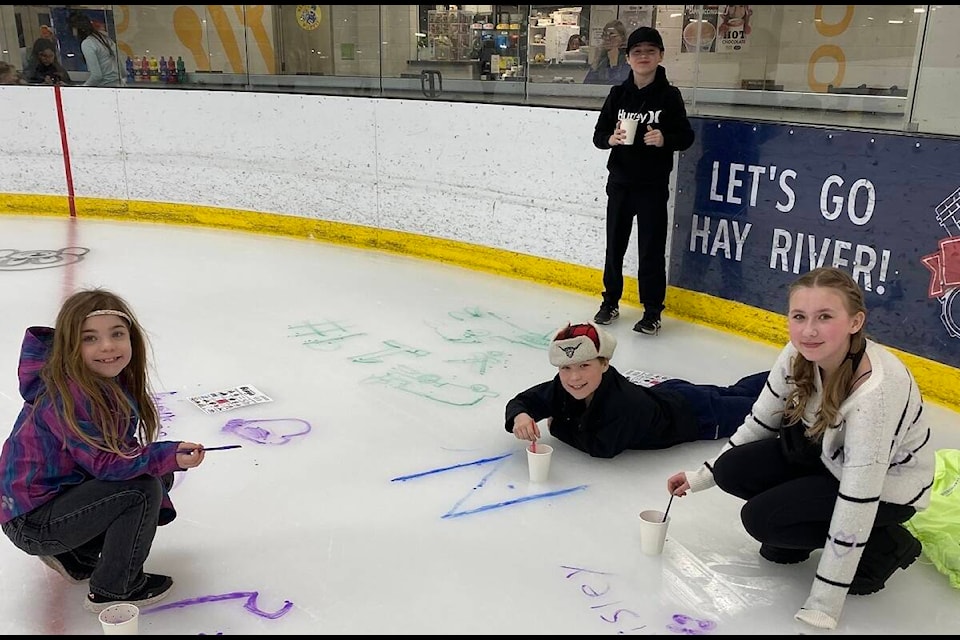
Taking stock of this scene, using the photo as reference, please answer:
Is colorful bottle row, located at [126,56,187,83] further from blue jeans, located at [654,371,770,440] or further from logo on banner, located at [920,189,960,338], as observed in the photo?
logo on banner, located at [920,189,960,338]

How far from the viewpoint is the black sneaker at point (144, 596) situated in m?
1.88

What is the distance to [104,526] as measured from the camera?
71.5 inches

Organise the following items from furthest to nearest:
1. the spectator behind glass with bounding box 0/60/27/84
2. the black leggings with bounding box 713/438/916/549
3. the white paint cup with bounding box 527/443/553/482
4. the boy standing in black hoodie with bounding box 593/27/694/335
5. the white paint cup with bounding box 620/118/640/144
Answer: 1. the spectator behind glass with bounding box 0/60/27/84
2. the boy standing in black hoodie with bounding box 593/27/694/335
3. the white paint cup with bounding box 620/118/640/144
4. the white paint cup with bounding box 527/443/553/482
5. the black leggings with bounding box 713/438/916/549

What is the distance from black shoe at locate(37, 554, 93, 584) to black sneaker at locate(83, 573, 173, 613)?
8 cm

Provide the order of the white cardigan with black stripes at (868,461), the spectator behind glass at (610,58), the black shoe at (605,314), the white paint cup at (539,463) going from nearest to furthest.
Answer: the white cardigan with black stripes at (868,461), the white paint cup at (539,463), the black shoe at (605,314), the spectator behind glass at (610,58)

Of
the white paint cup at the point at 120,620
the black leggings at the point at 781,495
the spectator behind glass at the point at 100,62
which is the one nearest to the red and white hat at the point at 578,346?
the black leggings at the point at 781,495

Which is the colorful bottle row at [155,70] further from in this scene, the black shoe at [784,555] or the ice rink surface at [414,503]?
the black shoe at [784,555]

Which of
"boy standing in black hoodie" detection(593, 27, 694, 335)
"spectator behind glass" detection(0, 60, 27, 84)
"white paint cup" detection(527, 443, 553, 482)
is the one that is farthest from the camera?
"spectator behind glass" detection(0, 60, 27, 84)

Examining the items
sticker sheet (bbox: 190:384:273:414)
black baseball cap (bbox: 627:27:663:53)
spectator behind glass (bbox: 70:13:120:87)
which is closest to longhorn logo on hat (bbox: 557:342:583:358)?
sticker sheet (bbox: 190:384:273:414)

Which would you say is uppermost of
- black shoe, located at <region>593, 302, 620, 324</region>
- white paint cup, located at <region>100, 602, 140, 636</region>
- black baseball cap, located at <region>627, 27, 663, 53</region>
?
black baseball cap, located at <region>627, 27, 663, 53</region>

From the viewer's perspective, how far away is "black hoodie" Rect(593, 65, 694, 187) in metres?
3.88

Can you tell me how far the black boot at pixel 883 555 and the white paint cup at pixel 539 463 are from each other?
90 cm

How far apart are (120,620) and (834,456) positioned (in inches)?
62.4

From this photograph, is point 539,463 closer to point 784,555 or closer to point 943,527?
point 784,555
